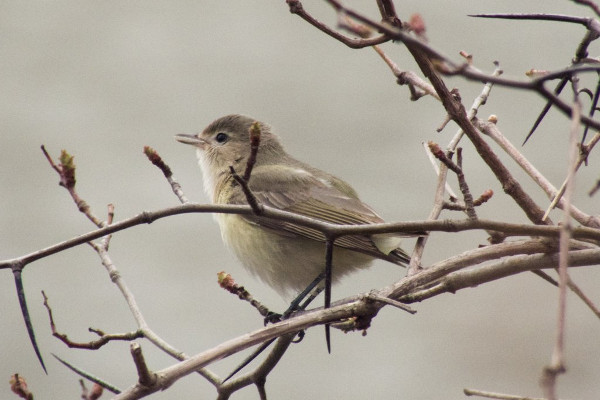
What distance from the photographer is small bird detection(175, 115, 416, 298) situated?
3.16 meters

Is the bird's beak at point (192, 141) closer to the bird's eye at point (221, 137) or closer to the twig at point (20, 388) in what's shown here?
the bird's eye at point (221, 137)

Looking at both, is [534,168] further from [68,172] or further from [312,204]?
[312,204]

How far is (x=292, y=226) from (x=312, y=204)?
1.35ft

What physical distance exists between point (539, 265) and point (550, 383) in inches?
34.3

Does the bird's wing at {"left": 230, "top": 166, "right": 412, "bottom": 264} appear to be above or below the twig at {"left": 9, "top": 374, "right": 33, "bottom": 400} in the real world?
above

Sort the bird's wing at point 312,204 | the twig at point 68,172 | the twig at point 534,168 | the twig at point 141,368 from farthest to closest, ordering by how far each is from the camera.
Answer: the bird's wing at point 312,204 → the twig at point 68,172 → the twig at point 534,168 → the twig at point 141,368

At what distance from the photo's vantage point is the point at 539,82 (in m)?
0.80

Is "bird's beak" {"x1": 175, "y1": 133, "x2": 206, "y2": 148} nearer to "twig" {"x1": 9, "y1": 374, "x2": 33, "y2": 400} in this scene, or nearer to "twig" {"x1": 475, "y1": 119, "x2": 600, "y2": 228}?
"twig" {"x1": 475, "y1": 119, "x2": 600, "y2": 228}

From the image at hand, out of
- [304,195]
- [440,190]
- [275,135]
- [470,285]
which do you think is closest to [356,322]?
[470,285]

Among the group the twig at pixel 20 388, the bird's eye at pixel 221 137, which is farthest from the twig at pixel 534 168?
the bird's eye at pixel 221 137

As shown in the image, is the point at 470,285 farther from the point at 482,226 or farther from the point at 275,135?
the point at 275,135

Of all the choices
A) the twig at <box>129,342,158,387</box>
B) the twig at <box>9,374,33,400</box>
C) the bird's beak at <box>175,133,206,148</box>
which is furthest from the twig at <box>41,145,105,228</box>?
the bird's beak at <box>175,133,206,148</box>

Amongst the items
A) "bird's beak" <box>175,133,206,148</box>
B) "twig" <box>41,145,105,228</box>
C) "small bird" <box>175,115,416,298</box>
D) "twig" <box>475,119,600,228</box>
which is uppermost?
"bird's beak" <box>175,133,206,148</box>

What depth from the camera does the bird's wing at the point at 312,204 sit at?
3.08 metres
